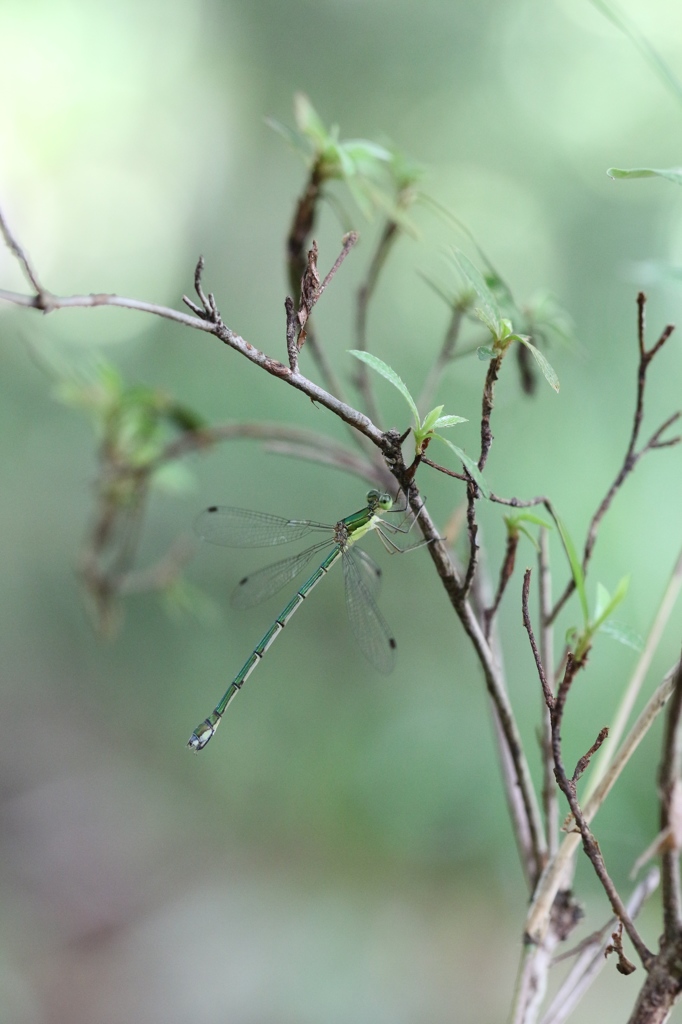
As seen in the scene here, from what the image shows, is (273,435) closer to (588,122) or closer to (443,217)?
(443,217)

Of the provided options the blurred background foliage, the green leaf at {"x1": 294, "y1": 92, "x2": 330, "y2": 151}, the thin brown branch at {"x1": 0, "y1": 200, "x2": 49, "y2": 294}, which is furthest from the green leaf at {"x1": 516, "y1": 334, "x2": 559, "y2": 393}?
the blurred background foliage

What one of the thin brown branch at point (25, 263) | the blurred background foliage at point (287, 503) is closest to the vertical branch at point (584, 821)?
the thin brown branch at point (25, 263)

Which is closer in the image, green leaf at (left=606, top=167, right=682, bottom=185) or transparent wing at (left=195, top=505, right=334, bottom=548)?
green leaf at (left=606, top=167, right=682, bottom=185)

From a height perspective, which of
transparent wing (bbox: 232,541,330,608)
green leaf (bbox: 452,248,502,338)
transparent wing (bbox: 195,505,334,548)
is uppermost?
green leaf (bbox: 452,248,502,338)

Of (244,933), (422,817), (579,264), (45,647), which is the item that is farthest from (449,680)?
(45,647)

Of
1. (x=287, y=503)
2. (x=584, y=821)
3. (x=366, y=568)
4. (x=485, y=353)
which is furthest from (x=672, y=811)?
(x=287, y=503)

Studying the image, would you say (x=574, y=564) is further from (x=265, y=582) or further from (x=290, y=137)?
(x=265, y=582)

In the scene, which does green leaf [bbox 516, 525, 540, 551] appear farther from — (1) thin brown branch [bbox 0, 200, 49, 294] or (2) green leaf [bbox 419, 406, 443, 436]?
(1) thin brown branch [bbox 0, 200, 49, 294]
